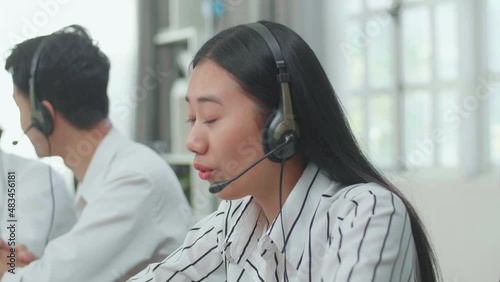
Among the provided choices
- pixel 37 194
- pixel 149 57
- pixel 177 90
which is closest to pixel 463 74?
pixel 177 90

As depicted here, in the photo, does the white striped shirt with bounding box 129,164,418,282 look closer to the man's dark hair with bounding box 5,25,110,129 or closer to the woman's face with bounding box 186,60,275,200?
the woman's face with bounding box 186,60,275,200

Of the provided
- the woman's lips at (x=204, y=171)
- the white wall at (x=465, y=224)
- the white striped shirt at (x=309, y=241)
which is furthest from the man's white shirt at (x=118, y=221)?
the white wall at (x=465, y=224)

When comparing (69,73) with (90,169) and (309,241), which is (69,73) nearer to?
(90,169)

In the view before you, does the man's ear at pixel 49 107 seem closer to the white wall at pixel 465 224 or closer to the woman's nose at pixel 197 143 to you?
the woman's nose at pixel 197 143

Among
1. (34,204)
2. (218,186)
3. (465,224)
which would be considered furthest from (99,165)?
(465,224)

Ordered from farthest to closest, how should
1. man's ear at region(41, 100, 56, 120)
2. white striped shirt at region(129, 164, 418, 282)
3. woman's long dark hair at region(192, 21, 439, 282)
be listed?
man's ear at region(41, 100, 56, 120), woman's long dark hair at region(192, 21, 439, 282), white striped shirt at region(129, 164, 418, 282)

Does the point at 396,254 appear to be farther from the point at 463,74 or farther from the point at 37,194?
the point at 463,74

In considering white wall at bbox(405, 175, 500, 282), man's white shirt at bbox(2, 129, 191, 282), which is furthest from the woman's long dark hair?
white wall at bbox(405, 175, 500, 282)

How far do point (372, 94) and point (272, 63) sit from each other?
1.60 metres

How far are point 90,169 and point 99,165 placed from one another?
2 cm

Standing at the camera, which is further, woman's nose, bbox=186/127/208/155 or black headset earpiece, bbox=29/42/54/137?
black headset earpiece, bbox=29/42/54/137

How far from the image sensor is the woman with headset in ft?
2.71

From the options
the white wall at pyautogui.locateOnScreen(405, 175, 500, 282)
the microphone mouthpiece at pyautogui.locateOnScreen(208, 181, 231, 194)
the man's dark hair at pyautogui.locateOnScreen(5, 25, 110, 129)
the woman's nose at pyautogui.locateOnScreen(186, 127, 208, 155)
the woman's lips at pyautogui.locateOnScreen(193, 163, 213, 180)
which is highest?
the man's dark hair at pyautogui.locateOnScreen(5, 25, 110, 129)

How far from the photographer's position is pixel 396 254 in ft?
2.41
